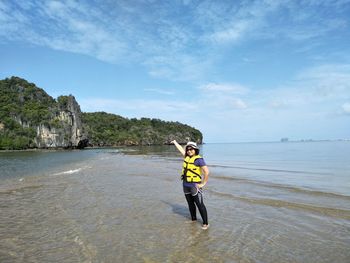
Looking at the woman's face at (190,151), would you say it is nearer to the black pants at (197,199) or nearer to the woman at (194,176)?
the woman at (194,176)

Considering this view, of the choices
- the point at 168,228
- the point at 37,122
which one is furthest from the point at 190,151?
the point at 37,122

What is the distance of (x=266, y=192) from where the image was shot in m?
17.0

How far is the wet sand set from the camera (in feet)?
23.4

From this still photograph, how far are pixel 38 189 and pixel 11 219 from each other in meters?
7.39

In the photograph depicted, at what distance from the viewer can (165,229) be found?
923 cm

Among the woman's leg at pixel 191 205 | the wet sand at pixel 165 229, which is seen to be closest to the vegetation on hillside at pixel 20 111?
the wet sand at pixel 165 229

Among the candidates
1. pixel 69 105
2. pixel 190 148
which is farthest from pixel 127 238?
pixel 69 105

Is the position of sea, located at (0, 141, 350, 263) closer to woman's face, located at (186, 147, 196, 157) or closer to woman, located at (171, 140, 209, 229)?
woman, located at (171, 140, 209, 229)

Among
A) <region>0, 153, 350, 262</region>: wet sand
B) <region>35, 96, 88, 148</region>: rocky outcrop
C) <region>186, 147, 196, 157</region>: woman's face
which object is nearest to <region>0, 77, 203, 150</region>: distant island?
<region>35, 96, 88, 148</region>: rocky outcrop

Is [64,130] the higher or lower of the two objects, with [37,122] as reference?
lower

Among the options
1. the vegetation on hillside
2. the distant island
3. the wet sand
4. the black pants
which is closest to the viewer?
the wet sand

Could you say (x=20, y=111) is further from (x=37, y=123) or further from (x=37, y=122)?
(x=37, y=123)

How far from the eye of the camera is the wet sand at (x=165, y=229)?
23.4 ft

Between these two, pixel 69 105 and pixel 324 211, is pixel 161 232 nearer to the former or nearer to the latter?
pixel 324 211
